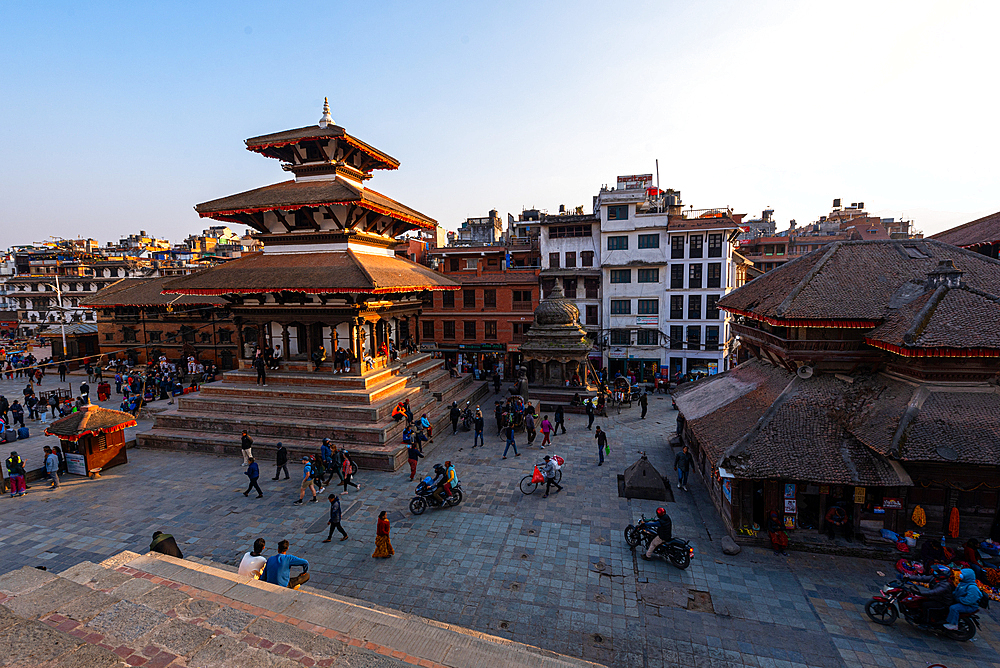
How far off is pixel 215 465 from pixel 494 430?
36.4 ft

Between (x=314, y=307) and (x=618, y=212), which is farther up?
(x=618, y=212)

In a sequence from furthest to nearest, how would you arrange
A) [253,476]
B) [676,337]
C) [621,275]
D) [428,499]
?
1. [621,275]
2. [676,337]
3. [253,476]
4. [428,499]

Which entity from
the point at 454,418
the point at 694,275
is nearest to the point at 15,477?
the point at 454,418

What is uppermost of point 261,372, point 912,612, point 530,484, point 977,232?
point 977,232

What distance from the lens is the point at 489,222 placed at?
2130 inches

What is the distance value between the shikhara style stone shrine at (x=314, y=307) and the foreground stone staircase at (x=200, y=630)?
10199mm

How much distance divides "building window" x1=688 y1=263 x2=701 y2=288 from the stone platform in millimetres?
20316

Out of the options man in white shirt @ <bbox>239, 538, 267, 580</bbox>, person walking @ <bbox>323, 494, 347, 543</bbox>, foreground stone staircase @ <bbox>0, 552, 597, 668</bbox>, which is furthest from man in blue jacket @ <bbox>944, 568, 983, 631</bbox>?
person walking @ <bbox>323, 494, 347, 543</bbox>

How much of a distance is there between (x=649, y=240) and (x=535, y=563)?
26.8 metres

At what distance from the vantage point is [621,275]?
32.6 metres

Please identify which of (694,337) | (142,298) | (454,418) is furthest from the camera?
(694,337)

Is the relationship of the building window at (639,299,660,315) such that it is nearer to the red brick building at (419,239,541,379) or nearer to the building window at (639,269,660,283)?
the building window at (639,269,660,283)

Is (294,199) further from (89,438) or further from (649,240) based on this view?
(649,240)

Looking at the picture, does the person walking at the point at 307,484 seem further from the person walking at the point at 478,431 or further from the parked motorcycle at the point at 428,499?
the person walking at the point at 478,431
